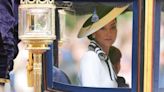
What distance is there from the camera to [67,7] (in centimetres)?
165

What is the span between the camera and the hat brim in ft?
5.30

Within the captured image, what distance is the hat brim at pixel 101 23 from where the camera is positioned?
1614mm

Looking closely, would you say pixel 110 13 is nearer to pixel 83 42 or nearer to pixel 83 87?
pixel 83 42

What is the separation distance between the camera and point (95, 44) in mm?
1671

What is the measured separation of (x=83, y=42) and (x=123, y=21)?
0.19 metres

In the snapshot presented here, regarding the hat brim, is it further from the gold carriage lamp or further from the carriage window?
the gold carriage lamp

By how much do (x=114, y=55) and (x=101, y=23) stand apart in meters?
0.14

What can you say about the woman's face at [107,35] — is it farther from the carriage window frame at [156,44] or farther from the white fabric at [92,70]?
the carriage window frame at [156,44]

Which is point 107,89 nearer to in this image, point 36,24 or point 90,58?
point 90,58

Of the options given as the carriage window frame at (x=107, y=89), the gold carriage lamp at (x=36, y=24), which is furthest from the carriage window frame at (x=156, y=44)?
the gold carriage lamp at (x=36, y=24)

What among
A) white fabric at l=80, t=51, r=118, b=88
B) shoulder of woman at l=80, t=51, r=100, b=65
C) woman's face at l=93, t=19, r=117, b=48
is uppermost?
woman's face at l=93, t=19, r=117, b=48

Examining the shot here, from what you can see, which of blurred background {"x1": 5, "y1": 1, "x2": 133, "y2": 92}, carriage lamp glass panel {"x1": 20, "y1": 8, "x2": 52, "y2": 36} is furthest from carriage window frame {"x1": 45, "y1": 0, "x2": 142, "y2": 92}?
carriage lamp glass panel {"x1": 20, "y1": 8, "x2": 52, "y2": 36}

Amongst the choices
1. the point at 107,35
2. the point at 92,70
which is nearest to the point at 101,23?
the point at 107,35

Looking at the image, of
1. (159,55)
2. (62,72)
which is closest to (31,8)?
(62,72)
